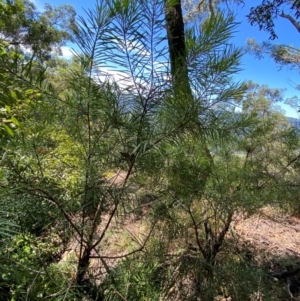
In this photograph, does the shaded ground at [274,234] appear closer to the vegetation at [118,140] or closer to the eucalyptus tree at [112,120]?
the vegetation at [118,140]

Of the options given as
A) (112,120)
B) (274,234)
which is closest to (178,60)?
(112,120)

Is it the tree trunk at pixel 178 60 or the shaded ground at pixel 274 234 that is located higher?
the tree trunk at pixel 178 60

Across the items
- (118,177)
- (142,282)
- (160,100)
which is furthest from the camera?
(142,282)

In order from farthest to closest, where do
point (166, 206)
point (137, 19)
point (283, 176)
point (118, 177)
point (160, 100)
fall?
point (283, 176), point (166, 206), point (118, 177), point (160, 100), point (137, 19)

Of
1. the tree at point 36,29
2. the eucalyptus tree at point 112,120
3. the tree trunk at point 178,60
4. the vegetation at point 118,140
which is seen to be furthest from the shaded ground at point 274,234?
the tree at point 36,29

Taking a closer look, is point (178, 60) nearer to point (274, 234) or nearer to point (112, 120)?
point (112, 120)

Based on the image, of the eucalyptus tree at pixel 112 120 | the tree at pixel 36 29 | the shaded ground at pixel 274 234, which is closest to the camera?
the eucalyptus tree at pixel 112 120

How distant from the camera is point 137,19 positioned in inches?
30.0

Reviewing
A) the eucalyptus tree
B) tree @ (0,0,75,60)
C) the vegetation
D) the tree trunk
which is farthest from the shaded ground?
tree @ (0,0,75,60)

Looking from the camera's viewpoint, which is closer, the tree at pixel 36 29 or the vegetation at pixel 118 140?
the vegetation at pixel 118 140

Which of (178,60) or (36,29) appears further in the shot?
(36,29)

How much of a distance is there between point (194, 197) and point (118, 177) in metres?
0.51

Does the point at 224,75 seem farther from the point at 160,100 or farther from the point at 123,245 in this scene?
the point at 123,245

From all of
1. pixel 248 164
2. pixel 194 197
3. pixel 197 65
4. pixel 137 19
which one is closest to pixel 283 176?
pixel 248 164
